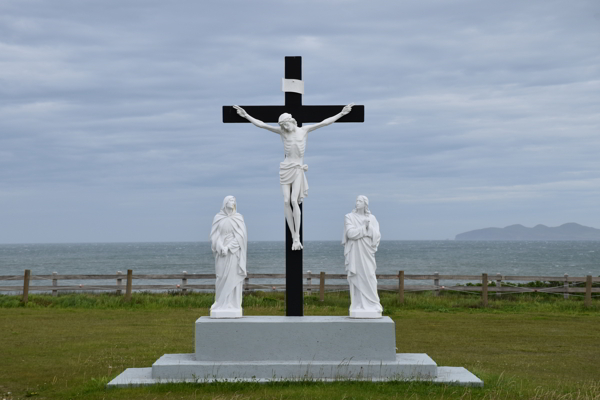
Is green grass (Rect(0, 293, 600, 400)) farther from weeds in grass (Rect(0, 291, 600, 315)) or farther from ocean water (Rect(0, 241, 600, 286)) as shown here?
ocean water (Rect(0, 241, 600, 286))

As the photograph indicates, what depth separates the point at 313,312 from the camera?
18188 mm

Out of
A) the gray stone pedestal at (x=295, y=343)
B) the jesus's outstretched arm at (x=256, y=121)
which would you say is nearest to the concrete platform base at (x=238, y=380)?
the gray stone pedestal at (x=295, y=343)

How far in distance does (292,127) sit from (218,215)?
5.60 ft

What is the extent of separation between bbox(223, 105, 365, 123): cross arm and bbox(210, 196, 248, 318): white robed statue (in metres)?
1.65

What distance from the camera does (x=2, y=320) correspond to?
679 inches

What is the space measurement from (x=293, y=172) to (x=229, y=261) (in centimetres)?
160

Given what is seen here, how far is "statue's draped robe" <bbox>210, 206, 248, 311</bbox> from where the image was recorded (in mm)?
10039

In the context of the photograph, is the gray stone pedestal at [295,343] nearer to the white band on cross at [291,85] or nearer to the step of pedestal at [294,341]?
the step of pedestal at [294,341]

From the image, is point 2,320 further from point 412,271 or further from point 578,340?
point 412,271

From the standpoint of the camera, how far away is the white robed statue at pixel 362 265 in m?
10.0

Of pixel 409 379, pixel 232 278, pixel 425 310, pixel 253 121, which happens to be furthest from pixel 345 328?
pixel 425 310

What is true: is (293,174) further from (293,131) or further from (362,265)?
(362,265)

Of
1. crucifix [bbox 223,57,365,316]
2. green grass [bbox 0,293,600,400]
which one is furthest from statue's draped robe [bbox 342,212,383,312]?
green grass [bbox 0,293,600,400]

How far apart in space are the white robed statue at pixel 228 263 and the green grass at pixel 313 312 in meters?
1.39
